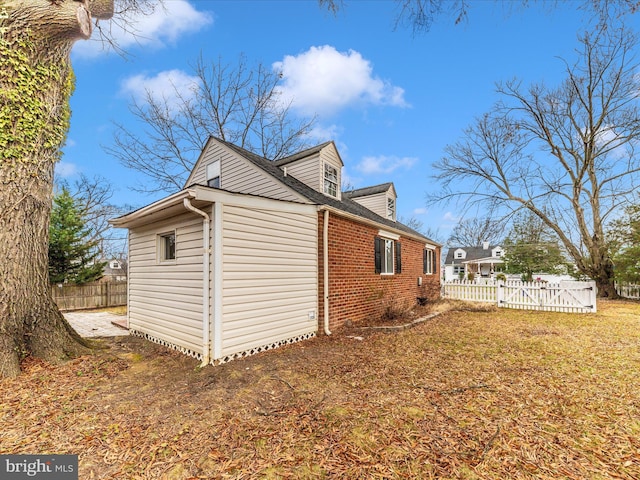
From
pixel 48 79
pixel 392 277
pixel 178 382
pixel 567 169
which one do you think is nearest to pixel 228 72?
pixel 48 79

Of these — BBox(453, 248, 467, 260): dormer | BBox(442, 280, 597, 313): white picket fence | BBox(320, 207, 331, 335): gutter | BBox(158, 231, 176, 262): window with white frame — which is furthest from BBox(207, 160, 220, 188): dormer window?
BBox(453, 248, 467, 260): dormer

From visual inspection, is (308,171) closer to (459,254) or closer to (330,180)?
(330,180)

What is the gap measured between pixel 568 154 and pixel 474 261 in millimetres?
21024

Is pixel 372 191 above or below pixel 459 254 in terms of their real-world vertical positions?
above

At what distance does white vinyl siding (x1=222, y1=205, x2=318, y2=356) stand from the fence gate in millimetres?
10047

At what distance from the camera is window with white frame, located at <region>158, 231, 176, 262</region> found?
6.18 metres

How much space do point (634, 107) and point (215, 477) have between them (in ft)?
72.5

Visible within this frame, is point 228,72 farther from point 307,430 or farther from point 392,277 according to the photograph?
point 307,430

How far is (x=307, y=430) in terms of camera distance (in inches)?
116

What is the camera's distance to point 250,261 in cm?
542

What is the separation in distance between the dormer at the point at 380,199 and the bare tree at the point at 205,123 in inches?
289

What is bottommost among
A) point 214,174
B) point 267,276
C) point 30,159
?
point 267,276

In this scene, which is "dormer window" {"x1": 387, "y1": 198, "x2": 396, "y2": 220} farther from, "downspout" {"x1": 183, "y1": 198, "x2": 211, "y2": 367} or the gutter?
"downspout" {"x1": 183, "y1": 198, "x2": 211, "y2": 367}

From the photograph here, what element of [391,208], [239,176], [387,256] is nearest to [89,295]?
[239,176]
